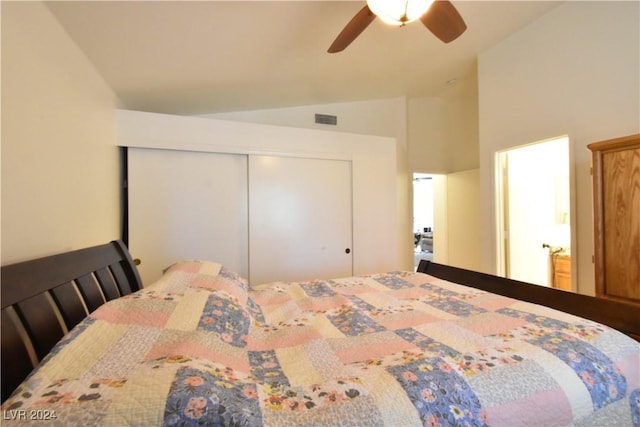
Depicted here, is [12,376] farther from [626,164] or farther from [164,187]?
[626,164]

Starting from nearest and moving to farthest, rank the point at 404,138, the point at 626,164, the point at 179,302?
the point at 179,302, the point at 626,164, the point at 404,138

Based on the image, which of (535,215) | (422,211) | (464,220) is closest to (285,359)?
(535,215)

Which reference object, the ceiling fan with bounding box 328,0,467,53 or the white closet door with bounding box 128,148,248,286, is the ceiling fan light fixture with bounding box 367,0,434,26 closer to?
the ceiling fan with bounding box 328,0,467,53

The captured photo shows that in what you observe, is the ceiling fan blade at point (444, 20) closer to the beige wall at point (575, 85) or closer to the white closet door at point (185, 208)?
the beige wall at point (575, 85)

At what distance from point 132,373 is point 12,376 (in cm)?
36

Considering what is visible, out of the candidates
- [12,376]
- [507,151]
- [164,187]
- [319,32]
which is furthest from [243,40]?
[507,151]

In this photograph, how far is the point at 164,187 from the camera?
230cm

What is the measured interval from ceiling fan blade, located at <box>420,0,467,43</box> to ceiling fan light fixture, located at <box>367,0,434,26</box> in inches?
3.4

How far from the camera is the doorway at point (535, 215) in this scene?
112 inches

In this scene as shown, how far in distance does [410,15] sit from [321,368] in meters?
1.71

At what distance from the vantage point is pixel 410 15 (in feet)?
4.69

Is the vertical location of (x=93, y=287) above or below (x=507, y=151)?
below

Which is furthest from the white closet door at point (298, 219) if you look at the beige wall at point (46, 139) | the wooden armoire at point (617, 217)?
the wooden armoire at point (617, 217)

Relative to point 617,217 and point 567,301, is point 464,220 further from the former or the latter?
point 567,301
